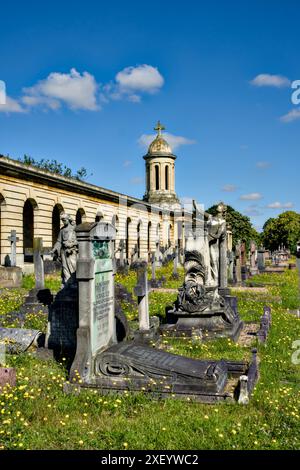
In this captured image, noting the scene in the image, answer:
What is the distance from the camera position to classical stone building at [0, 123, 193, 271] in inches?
901

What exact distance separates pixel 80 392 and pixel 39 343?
9.04 ft

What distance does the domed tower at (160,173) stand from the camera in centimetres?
4628

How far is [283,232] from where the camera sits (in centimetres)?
8694

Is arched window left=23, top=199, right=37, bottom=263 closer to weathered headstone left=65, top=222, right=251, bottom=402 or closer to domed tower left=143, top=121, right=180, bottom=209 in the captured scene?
domed tower left=143, top=121, right=180, bottom=209

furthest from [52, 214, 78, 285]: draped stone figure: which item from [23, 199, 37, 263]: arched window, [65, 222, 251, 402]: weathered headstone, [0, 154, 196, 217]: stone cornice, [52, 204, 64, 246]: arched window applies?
[52, 204, 64, 246]: arched window

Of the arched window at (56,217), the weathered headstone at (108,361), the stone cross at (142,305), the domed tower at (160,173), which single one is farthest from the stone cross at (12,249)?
the domed tower at (160,173)

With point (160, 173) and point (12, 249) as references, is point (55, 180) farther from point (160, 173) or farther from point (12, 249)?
point (160, 173)

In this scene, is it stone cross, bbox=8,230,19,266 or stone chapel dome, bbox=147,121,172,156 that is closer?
stone cross, bbox=8,230,19,266

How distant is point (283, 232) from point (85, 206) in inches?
2480

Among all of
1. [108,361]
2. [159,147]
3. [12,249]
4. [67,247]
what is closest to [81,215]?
[12,249]

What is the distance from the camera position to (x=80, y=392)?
257 inches

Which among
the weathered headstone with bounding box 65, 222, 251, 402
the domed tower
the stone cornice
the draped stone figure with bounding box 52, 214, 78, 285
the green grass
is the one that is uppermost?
the domed tower

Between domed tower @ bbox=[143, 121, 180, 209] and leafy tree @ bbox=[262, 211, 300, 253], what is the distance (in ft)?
141
